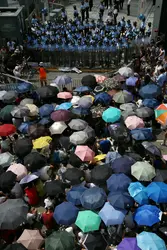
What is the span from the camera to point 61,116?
13.6 metres

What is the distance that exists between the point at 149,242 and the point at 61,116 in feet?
22.2

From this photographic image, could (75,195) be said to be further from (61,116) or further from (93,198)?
(61,116)

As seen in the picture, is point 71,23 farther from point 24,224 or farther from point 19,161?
→ point 24,224

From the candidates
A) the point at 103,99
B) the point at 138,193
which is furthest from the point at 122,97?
the point at 138,193

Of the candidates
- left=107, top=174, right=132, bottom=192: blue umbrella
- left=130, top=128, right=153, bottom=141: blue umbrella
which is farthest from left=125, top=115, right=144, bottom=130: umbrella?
left=107, top=174, right=132, bottom=192: blue umbrella

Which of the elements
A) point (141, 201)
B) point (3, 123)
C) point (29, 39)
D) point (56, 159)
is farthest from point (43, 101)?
point (141, 201)

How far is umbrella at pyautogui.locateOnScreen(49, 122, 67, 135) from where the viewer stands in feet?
43.0

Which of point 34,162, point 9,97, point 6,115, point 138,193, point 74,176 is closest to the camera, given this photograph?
point 138,193

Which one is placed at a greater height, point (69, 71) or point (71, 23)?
point (71, 23)

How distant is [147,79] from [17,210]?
394 inches

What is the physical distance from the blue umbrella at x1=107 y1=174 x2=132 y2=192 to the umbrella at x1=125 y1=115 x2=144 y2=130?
10.2 feet

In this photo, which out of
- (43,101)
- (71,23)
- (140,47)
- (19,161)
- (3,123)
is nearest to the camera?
(19,161)

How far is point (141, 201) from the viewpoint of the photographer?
31.9ft

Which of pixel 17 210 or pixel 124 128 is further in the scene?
pixel 124 128
